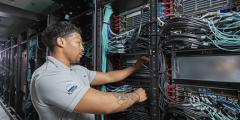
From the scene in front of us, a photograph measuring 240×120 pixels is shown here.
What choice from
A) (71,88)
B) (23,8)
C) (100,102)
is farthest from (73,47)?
(23,8)

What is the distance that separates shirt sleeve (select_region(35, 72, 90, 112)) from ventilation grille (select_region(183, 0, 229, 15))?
2.94 ft

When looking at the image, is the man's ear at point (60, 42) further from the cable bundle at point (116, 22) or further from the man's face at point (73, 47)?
the cable bundle at point (116, 22)

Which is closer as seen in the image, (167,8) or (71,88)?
(71,88)

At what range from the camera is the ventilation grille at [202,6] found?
2.60 feet

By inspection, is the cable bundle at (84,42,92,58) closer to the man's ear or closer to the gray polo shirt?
the man's ear

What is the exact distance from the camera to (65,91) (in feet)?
2.32

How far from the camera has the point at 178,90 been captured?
96 centimetres

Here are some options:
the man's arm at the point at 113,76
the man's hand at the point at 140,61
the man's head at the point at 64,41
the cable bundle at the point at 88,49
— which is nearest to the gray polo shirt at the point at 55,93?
the man's head at the point at 64,41

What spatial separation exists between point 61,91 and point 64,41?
46cm

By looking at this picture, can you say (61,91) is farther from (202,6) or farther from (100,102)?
(202,6)

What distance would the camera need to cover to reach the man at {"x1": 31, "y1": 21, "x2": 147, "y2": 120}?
2.33 ft

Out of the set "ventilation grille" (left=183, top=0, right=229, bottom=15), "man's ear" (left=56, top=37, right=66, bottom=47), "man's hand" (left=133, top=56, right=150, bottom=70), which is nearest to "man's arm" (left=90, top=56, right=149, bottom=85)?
"man's hand" (left=133, top=56, right=150, bottom=70)

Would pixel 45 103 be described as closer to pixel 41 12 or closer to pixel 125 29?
pixel 125 29

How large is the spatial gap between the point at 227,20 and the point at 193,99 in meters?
0.53
